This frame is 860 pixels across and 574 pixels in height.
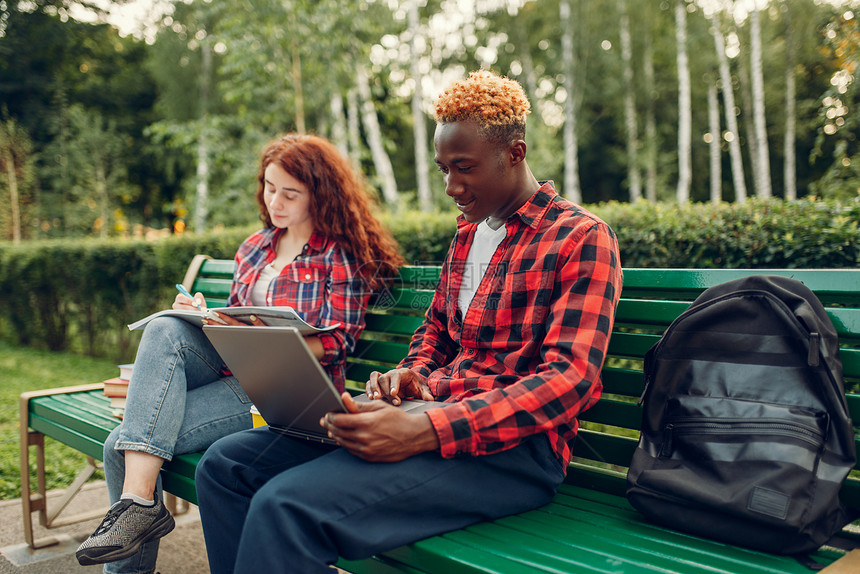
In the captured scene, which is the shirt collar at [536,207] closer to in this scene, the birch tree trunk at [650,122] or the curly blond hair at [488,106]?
the curly blond hair at [488,106]

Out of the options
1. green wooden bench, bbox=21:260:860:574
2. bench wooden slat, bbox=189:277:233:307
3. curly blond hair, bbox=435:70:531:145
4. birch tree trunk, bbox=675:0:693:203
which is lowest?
green wooden bench, bbox=21:260:860:574

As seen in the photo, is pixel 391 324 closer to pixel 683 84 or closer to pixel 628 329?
pixel 628 329

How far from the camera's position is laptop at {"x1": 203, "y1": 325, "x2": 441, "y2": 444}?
1.63 m

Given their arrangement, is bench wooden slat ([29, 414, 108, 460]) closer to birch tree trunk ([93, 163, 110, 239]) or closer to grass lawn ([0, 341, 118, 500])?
grass lawn ([0, 341, 118, 500])

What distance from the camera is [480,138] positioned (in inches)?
76.3

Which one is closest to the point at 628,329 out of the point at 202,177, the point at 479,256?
the point at 479,256

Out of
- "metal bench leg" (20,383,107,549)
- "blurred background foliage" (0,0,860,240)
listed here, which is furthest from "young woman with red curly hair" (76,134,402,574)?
"blurred background foliage" (0,0,860,240)

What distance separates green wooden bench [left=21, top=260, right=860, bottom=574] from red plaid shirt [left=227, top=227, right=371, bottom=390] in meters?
0.17

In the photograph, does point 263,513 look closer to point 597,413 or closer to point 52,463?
point 597,413

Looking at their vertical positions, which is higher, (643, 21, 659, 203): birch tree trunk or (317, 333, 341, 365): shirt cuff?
(643, 21, 659, 203): birch tree trunk

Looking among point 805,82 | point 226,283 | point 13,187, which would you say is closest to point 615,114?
point 805,82

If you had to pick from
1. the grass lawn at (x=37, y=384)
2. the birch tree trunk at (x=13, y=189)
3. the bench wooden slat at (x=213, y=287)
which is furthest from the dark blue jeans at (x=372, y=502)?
the birch tree trunk at (x=13, y=189)

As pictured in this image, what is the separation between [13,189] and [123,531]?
15.9 metres

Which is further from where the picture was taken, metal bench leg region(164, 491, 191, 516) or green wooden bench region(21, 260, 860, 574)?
metal bench leg region(164, 491, 191, 516)
